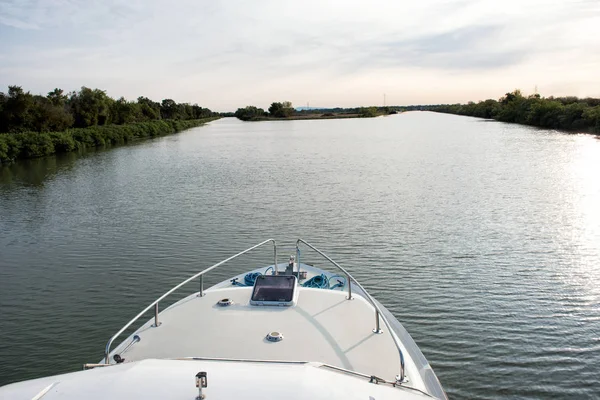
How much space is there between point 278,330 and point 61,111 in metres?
62.2

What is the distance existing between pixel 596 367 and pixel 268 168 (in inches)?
1095

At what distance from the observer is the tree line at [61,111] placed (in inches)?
2079

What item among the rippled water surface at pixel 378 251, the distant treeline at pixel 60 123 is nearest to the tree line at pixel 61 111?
the distant treeline at pixel 60 123

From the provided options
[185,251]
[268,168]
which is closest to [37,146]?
[268,168]

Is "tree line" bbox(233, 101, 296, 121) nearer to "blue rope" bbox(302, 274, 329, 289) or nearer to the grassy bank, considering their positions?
the grassy bank

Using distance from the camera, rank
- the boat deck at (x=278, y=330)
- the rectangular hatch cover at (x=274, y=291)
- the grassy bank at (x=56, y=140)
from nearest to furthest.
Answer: the boat deck at (x=278, y=330) < the rectangular hatch cover at (x=274, y=291) < the grassy bank at (x=56, y=140)

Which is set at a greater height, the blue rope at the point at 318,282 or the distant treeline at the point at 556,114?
the distant treeline at the point at 556,114

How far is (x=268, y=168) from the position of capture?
34.5 m

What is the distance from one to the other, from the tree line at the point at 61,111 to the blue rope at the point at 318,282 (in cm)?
5454

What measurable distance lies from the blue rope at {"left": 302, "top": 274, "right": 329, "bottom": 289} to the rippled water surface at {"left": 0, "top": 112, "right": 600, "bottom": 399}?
210 cm

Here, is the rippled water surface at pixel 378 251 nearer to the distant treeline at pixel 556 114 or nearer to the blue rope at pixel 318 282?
the blue rope at pixel 318 282

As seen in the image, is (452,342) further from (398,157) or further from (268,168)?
(398,157)

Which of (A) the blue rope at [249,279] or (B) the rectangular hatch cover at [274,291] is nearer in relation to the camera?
(B) the rectangular hatch cover at [274,291]

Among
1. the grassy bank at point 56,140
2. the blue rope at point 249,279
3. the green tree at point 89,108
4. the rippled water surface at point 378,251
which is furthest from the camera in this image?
the green tree at point 89,108
